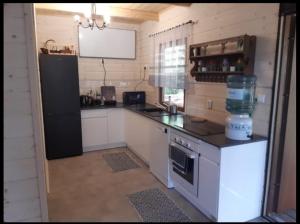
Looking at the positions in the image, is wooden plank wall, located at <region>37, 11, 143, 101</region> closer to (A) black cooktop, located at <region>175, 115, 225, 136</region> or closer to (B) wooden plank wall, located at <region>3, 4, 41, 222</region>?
(A) black cooktop, located at <region>175, 115, 225, 136</region>

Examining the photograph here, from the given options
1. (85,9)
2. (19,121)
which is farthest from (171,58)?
(19,121)

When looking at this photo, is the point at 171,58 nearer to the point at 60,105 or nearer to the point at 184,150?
the point at 184,150

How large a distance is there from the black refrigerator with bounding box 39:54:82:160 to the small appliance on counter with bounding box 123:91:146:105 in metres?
0.91

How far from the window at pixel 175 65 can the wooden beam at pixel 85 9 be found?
64cm

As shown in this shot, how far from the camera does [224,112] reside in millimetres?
2438

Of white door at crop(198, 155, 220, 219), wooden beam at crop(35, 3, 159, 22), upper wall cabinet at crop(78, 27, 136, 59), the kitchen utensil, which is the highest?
wooden beam at crop(35, 3, 159, 22)

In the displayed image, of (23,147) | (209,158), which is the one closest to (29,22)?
(23,147)

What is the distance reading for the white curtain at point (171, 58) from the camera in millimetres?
2977

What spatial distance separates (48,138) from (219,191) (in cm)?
265

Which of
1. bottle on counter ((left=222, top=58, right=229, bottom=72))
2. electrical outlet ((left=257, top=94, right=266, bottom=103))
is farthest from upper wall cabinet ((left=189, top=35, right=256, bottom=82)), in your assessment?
electrical outlet ((left=257, top=94, right=266, bottom=103))

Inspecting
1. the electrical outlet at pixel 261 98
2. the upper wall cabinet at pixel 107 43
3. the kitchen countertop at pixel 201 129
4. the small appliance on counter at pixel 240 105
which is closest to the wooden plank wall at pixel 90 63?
the upper wall cabinet at pixel 107 43

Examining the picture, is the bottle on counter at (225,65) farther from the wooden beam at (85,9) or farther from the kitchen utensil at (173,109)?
the wooden beam at (85,9)

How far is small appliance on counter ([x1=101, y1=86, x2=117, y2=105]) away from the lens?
408 centimetres

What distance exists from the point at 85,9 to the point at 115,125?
1916 mm
